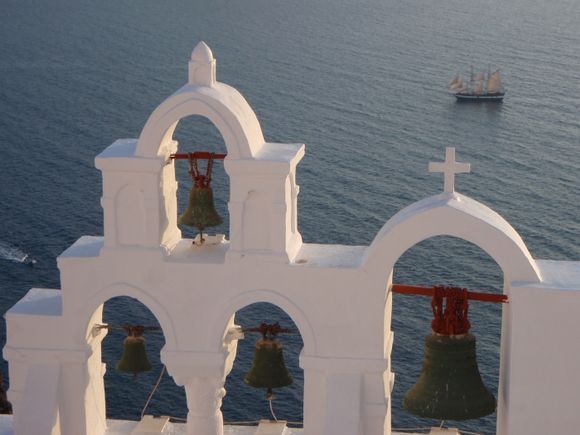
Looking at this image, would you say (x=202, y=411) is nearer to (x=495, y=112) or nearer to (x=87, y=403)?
(x=87, y=403)

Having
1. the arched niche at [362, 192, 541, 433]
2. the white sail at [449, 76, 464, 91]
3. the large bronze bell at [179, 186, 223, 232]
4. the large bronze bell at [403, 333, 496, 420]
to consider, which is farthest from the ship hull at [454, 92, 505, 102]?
the large bronze bell at [403, 333, 496, 420]

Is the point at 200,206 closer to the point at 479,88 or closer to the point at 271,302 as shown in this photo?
the point at 271,302

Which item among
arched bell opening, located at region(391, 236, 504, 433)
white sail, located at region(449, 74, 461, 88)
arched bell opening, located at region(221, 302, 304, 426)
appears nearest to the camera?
arched bell opening, located at region(221, 302, 304, 426)

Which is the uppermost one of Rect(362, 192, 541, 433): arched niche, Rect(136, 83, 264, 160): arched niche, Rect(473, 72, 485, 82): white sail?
Rect(473, 72, 485, 82): white sail

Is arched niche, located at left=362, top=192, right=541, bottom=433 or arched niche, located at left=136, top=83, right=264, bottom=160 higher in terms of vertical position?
arched niche, located at left=136, top=83, right=264, bottom=160

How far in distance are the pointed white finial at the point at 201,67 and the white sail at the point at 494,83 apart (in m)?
73.3

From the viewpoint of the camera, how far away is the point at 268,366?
66.0 feet

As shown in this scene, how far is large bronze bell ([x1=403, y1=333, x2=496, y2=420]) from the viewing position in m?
17.7

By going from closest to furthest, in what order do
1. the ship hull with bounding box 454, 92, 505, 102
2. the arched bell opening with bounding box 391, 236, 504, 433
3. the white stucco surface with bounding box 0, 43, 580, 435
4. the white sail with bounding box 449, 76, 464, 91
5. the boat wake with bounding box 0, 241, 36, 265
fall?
the white stucco surface with bounding box 0, 43, 580, 435, the arched bell opening with bounding box 391, 236, 504, 433, the boat wake with bounding box 0, 241, 36, 265, the ship hull with bounding box 454, 92, 505, 102, the white sail with bounding box 449, 76, 464, 91

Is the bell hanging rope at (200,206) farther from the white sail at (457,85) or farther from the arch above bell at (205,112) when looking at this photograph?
the white sail at (457,85)

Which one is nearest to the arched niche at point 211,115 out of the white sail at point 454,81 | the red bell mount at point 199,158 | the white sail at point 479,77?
the red bell mount at point 199,158

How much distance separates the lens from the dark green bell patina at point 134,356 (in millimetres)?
21016

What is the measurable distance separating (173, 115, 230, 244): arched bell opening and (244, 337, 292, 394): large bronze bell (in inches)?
1500

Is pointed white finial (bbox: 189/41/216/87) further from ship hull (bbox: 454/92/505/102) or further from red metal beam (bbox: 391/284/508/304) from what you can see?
ship hull (bbox: 454/92/505/102)
